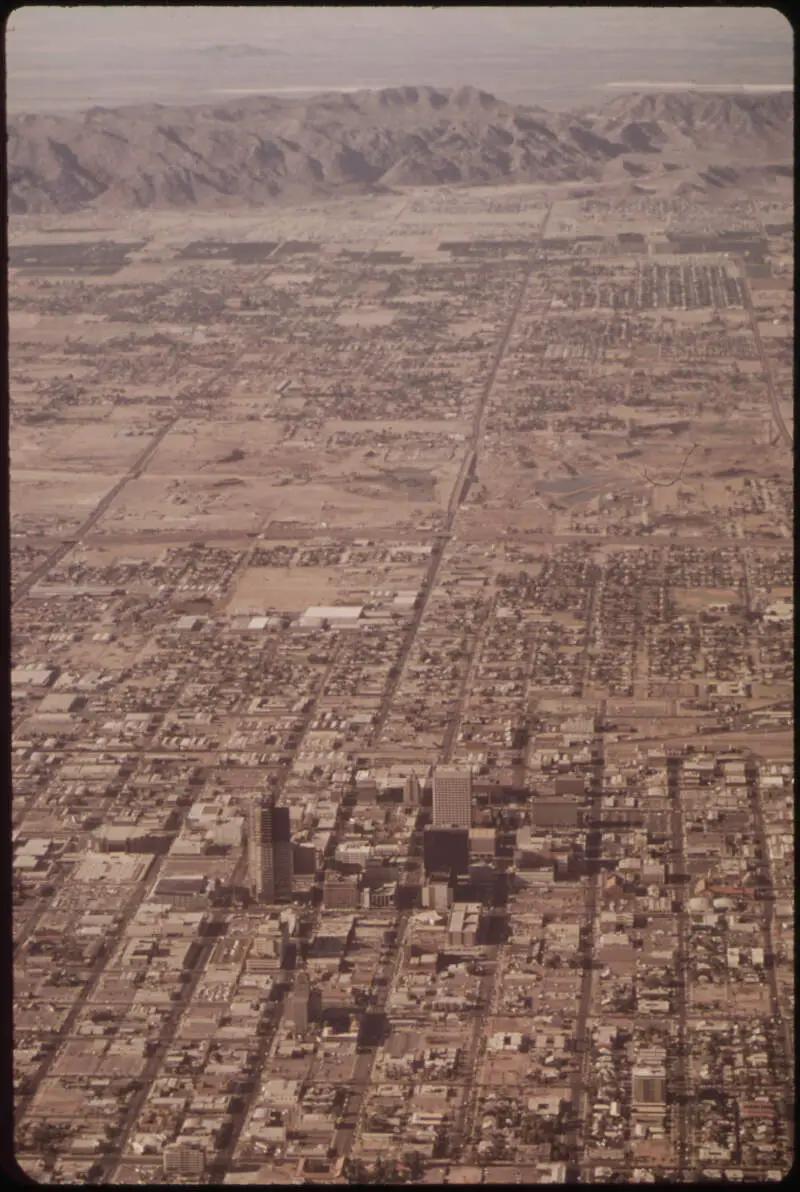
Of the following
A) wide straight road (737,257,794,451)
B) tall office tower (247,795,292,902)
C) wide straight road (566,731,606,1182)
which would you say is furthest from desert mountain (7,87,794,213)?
tall office tower (247,795,292,902)

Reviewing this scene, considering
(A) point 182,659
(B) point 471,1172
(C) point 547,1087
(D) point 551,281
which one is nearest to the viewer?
(B) point 471,1172

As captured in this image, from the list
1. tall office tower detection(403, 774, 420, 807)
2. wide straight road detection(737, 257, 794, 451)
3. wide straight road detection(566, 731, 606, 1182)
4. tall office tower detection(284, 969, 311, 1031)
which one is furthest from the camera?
wide straight road detection(737, 257, 794, 451)

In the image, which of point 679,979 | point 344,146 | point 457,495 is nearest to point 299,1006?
point 679,979

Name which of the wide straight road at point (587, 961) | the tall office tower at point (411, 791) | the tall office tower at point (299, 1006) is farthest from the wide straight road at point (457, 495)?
the tall office tower at point (299, 1006)

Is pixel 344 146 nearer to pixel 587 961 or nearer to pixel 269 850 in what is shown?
pixel 269 850

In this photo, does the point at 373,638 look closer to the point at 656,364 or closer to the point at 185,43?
the point at 656,364

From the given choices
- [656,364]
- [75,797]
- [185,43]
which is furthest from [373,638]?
[185,43]

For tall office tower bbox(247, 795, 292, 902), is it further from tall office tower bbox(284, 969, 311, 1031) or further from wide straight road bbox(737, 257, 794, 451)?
wide straight road bbox(737, 257, 794, 451)
